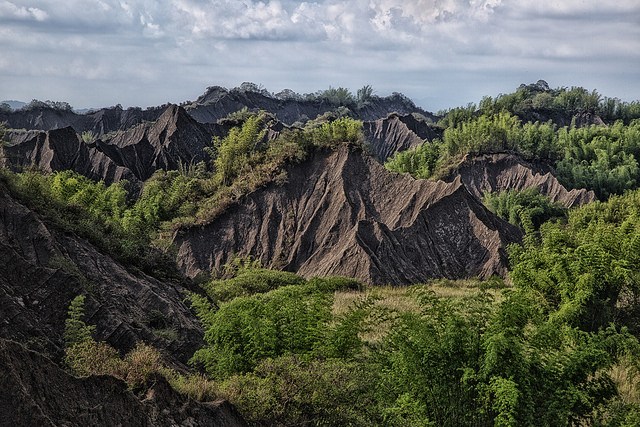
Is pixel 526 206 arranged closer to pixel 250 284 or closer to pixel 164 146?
pixel 250 284

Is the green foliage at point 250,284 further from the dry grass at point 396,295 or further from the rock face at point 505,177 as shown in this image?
the rock face at point 505,177

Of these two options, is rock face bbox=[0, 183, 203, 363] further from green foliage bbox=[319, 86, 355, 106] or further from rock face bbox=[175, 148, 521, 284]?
green foliage bbox=[319, 86, 355, 106]

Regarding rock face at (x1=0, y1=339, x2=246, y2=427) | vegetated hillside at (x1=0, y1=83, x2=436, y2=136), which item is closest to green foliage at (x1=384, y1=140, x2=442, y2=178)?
vegetated hillside at (x1=0, y1=83, x2=436, y2=136)

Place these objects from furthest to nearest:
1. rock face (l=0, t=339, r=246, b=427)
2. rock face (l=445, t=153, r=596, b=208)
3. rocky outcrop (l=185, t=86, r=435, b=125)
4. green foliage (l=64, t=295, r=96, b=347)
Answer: rocky outcrop (l=185, t=86, r=435, b=125), rock face (l=445, t=153, r=596, b=208), green foliage (l=64, t=295, r=96, b=347), rock face (l=0, t=339, r=246, b=427)

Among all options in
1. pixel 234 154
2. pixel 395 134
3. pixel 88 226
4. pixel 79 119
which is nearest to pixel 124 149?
pixel 234 154

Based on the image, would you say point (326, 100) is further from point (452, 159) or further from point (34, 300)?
point (34, 300)

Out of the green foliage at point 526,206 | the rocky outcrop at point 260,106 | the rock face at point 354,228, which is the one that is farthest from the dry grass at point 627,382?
the rocky outcrop at point 260,106
